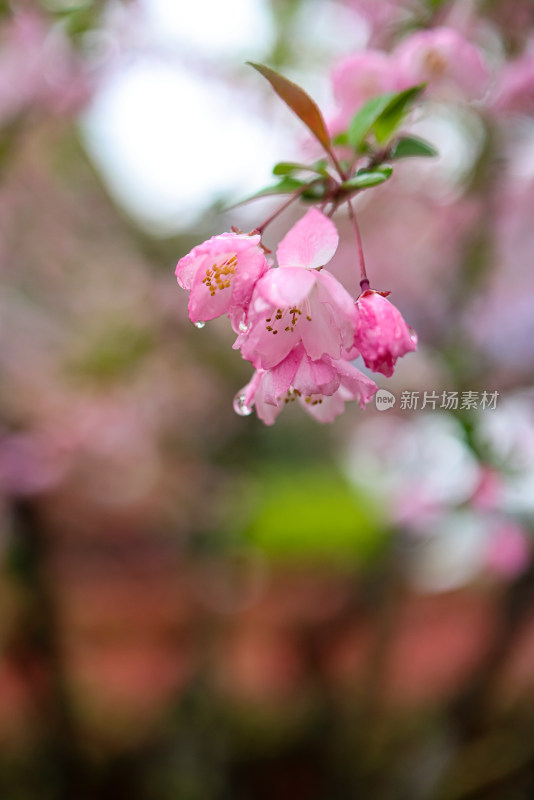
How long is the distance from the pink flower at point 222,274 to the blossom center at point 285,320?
25 mm

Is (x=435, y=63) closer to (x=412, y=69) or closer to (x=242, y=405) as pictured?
(x=412, y=69)

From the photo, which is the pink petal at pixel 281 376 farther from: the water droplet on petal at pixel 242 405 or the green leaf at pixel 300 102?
the green leaf at pixel 300 102

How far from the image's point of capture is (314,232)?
1.35 feet

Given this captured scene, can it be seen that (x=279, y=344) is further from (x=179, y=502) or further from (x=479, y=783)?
(x=179, y=502)

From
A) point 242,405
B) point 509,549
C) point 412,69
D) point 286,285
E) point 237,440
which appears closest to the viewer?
point 286,285

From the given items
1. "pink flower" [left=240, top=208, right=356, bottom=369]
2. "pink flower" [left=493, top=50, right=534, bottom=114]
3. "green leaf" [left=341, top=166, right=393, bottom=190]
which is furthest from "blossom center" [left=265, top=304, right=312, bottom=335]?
"pink flower" [left=493, top=50, right=534, bottom=114]

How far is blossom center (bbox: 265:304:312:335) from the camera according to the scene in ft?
1.49

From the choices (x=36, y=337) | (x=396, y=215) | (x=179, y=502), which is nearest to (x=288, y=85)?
(x=396, y=215)

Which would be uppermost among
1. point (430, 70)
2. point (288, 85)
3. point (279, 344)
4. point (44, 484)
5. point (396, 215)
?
point (396, 215)

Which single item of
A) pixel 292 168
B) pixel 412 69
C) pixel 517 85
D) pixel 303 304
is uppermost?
pixel 517 85

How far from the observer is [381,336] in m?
0.41

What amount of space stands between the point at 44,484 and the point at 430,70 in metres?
1.85

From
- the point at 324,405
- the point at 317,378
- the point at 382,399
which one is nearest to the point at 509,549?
the point at 382,399

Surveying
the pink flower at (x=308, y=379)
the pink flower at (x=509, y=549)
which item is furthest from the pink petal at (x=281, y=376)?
the pink flower at (x=509, y=549)
